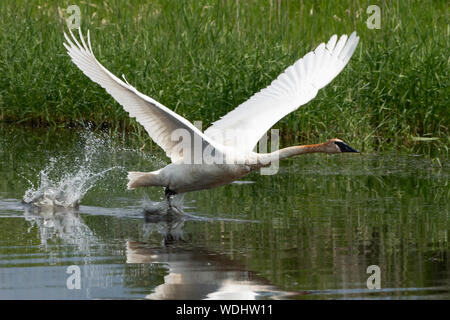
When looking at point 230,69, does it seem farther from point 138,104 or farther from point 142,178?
point 138,104

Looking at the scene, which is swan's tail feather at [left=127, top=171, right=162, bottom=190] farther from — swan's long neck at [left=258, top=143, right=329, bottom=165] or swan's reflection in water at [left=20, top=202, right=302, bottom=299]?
swan's long neck at [left=258, top=143, right=329, bottom=165]

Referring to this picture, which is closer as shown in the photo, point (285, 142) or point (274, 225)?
point (274, 225)

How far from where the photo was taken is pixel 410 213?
30.2 feet

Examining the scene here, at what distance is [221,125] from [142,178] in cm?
95

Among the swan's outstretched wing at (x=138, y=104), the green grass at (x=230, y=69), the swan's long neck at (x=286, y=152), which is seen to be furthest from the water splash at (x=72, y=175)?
the swan's long neck at (x=286, y=152)

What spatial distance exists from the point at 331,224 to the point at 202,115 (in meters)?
4.12

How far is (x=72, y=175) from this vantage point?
10805mm

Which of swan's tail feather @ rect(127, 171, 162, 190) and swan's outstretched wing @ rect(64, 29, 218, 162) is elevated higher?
swan's outstretched wing @ rect(64, 29, 218, 162)

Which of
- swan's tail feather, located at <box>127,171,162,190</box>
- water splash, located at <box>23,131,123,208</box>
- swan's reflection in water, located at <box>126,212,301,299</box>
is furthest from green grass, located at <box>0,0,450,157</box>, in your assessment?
swan's reflection in water, located at <box>126,212,301,299</box>

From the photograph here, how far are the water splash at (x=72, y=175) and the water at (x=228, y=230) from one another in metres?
0.02

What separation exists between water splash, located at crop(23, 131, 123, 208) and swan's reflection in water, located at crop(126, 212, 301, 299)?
1686 millimetres

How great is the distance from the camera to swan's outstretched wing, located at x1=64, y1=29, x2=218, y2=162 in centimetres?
843
